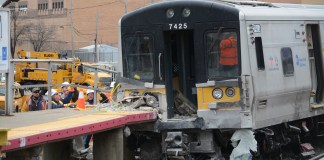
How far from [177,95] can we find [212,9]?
68.1 inches

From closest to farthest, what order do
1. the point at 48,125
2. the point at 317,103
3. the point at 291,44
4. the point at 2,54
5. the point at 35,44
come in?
the point at 48,125, the point at 2,54, the point at 291,44, the point at 317,103, the point at 35,44

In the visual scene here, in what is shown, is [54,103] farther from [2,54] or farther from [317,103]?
[317,103]

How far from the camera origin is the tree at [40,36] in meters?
64.8

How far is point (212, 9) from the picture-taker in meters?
9.02

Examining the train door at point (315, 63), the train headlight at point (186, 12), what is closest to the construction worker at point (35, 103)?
the train headlight at point (186, 12)

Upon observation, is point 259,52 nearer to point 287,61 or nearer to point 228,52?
point 228,52

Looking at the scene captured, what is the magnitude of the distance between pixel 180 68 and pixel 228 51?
1.23 meters

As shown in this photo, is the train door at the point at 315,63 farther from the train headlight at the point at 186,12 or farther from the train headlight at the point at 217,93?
the train headlight at the point at 186,12

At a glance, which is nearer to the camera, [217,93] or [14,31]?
[217,93]

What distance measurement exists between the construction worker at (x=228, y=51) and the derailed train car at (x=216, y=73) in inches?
0.7

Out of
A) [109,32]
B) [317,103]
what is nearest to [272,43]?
[317,103]

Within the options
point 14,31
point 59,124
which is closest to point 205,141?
point 59,124

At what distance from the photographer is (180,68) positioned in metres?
9.82

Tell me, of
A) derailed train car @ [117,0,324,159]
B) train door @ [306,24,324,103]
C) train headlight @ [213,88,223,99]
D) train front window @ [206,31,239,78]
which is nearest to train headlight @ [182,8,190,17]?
derailed train car @ [117,0,324,159]
